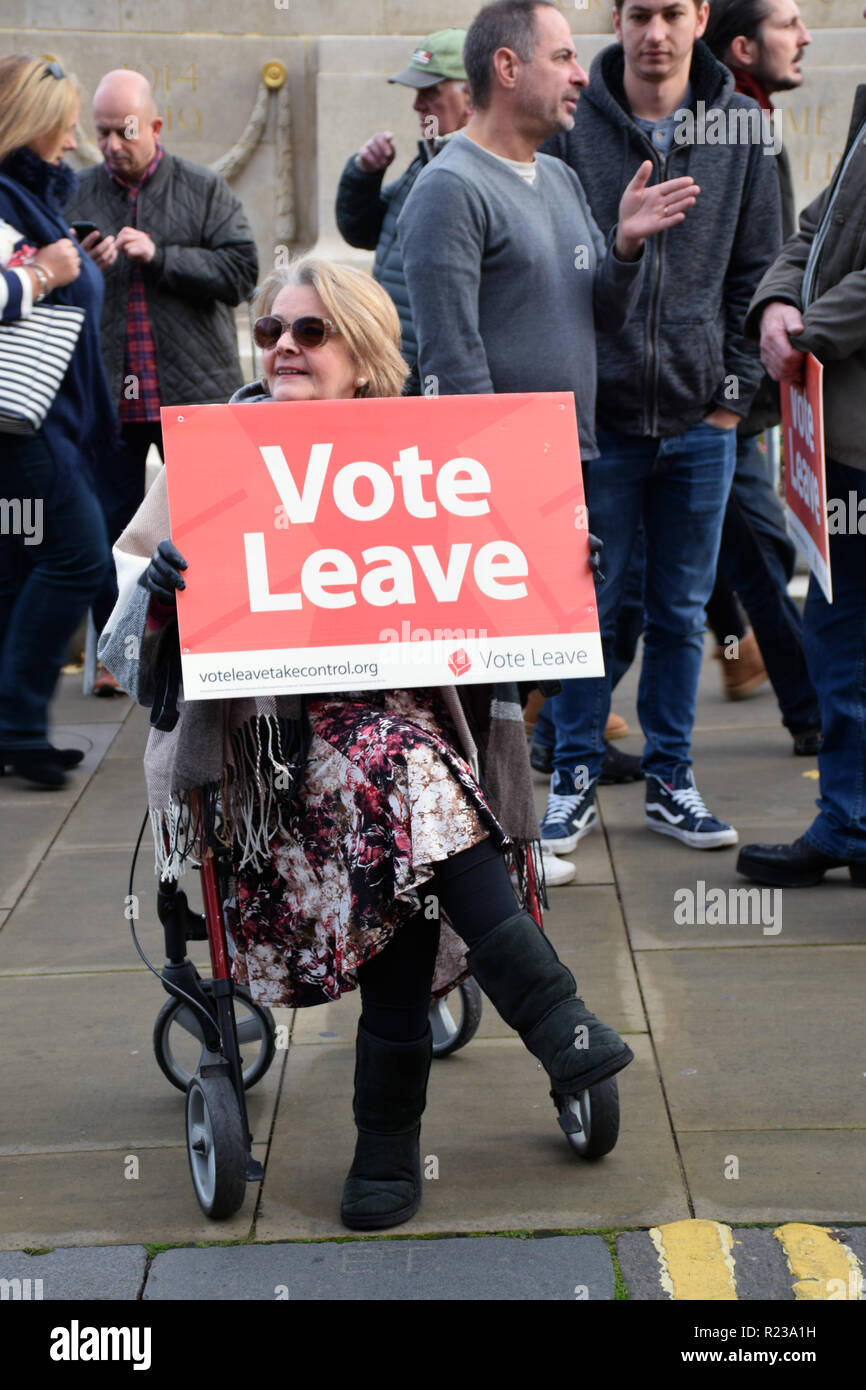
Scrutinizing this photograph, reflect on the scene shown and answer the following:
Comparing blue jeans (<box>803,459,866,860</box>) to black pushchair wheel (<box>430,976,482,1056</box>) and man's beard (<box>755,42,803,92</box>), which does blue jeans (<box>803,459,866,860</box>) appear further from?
man's beard (<box>755,42,803,92</box>)

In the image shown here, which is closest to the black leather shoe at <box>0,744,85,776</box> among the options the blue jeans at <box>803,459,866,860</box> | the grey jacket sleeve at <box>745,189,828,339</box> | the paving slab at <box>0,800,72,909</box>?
the paving slab at <box>0,800,72,909</box>

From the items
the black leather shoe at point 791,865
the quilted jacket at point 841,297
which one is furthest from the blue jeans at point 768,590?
the quilted jacket at point 841,297

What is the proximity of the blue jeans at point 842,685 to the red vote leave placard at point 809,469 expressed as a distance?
8 cm

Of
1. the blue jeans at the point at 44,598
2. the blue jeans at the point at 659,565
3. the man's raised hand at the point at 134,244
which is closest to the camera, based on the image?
the blue jeans at the point at 659,565

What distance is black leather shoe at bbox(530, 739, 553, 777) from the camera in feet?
18.5

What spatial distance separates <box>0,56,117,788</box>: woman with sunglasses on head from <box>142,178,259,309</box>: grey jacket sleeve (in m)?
0.74

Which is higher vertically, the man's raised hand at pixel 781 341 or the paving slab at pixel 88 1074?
the man's raised hand at pixel 781 341

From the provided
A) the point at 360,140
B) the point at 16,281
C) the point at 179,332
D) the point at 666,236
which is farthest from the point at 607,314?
the point at 360,140

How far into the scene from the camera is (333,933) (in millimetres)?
2990

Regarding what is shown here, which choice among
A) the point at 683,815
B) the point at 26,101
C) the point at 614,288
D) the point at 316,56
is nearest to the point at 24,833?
the point at 683,815

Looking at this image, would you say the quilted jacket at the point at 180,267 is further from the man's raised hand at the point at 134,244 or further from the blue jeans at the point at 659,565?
the blue jeans at the point at 659,565

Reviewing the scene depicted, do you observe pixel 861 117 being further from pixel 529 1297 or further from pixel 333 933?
pixel 529 1297

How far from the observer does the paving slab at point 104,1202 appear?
2.90 metres

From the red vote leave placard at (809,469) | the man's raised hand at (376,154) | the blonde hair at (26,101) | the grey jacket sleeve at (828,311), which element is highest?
the blonde hair at (26,101)
